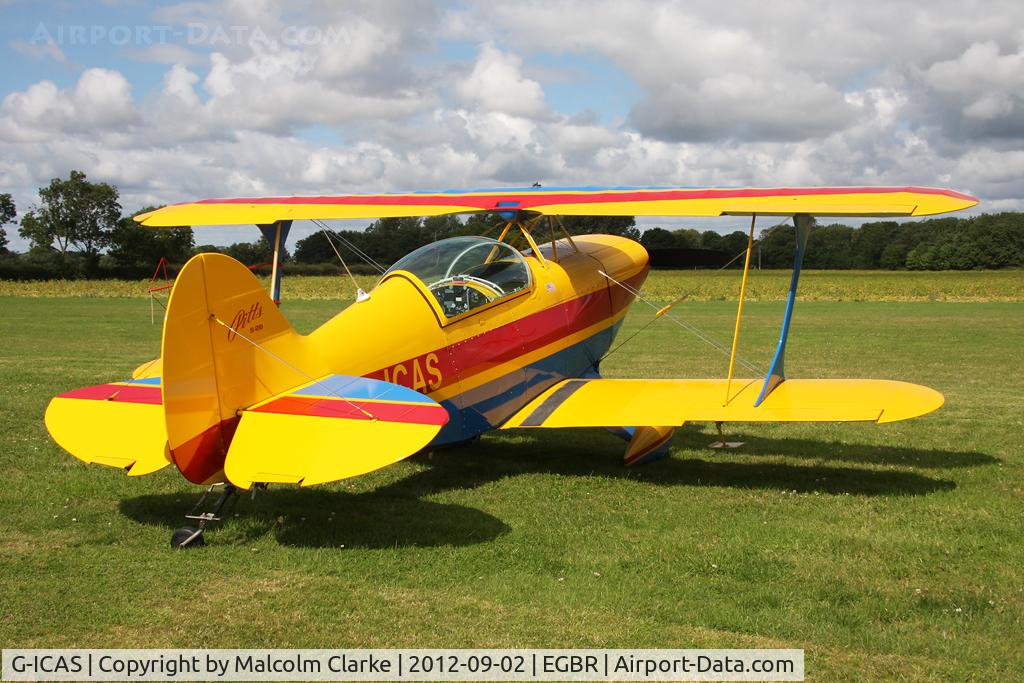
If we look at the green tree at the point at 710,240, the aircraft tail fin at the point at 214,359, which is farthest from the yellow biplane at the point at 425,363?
the green tree at the point at 710,240

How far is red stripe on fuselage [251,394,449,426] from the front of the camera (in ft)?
16.6

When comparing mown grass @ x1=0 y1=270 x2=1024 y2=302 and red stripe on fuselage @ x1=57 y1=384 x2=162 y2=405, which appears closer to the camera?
red stripe on fuselage @ x1=57 y1=384 x2=162 y2=405

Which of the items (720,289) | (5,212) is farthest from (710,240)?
(5,212)

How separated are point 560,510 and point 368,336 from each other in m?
1.87

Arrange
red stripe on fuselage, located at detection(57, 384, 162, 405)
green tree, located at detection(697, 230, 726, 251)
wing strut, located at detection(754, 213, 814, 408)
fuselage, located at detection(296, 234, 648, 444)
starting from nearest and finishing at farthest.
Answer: red stripe on fuselage, located at detection(57, 384, 162, 405) < fuselage, located at detection(296, 234, 648, 444) < wing strut, located at detection(754, 213, 814, 408) < green tree, located at detection(697, 230, 726, 251)

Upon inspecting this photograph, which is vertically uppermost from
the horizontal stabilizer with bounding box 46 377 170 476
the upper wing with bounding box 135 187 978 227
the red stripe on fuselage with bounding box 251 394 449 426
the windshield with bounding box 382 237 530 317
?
the upper wing with bounding box 135 187 978 227

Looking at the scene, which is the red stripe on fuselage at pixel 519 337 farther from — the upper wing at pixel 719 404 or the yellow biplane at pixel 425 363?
the upper wing at pixel 719 404

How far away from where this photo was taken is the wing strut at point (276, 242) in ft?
23.1

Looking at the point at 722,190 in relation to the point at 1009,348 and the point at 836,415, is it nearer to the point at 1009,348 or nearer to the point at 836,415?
the point at 836,415

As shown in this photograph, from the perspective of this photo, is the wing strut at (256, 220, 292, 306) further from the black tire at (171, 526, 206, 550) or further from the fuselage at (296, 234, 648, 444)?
the black tire at (171, 526, 206, 550)

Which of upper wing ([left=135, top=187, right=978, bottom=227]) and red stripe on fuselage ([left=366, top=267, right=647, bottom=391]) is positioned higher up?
upper wing ([left=135, top=187, right=978, bottom=227])

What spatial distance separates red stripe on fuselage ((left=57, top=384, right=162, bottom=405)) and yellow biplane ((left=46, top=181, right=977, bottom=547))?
0.04 ft

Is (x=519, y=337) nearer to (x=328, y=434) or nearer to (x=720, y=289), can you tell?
(x=328, y=434)

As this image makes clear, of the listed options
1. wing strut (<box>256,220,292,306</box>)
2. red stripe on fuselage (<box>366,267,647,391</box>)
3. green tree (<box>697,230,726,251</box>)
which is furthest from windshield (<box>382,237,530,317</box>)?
green tree (<box>697,230,726,251</box>)
